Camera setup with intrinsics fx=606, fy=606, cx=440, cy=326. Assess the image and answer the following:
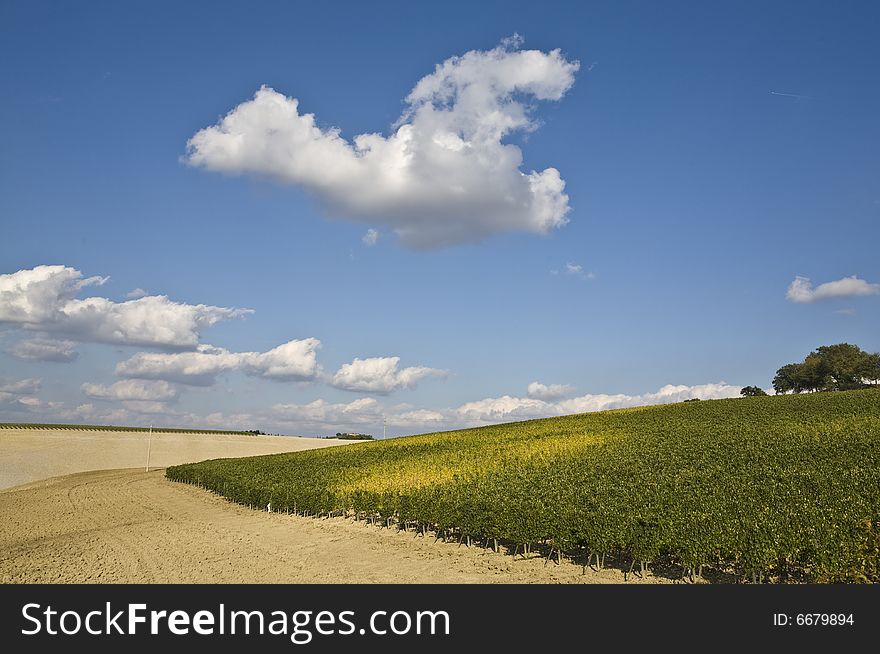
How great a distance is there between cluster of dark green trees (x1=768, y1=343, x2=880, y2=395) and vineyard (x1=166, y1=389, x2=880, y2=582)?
61074mm

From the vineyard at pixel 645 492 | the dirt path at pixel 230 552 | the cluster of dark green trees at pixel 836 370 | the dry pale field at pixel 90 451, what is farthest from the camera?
the cluster of dark green trees at pixel 836 370

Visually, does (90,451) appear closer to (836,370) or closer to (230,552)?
(230,552)

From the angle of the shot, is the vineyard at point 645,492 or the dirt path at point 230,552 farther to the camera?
the dirt path at point 230,552

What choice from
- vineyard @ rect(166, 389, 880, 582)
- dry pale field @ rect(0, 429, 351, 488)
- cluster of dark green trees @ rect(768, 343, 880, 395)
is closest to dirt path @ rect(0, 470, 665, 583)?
vineyard @ rect(166, 389, 880, 582)

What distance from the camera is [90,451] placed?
7362cm

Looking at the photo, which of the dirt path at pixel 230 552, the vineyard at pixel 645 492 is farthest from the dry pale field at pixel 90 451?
the dirt path at pixel 230 552

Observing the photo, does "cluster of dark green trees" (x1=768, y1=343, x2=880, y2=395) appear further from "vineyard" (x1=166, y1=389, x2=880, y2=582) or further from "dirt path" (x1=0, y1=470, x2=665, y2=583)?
"dirt path" (x1=0, y1=470, x2=665, y2=583)

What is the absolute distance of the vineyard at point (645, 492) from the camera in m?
14.8

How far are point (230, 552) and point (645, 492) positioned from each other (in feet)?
47.2

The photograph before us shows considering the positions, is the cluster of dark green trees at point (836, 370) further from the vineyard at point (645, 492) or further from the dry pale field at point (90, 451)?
the dry pale field at point (90, 451)

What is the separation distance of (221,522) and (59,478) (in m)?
36.8

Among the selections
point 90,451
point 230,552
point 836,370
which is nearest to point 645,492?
point 230,552

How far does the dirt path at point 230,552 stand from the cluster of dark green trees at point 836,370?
94.9m

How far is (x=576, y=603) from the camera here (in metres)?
12.5
